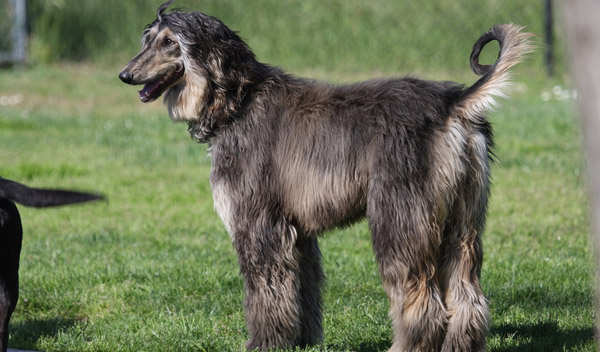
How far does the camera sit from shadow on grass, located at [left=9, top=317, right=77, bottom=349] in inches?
213

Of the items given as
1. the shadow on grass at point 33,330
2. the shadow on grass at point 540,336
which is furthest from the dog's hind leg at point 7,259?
the shadow on grass at point 540,336

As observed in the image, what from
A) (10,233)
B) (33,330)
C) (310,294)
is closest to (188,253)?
(33,330)

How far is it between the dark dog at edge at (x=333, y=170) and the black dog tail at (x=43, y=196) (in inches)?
34.4

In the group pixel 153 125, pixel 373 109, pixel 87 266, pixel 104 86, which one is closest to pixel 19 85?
pixel 104 86

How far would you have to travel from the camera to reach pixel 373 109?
4520mm

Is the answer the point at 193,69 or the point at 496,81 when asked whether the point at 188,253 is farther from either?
the point at 496,81

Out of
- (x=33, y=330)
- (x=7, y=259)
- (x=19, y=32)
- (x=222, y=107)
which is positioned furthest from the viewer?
(x=19, y=32)

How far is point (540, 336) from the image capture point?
516 centimetres

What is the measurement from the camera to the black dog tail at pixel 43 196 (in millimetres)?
4175

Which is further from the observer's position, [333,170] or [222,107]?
[222,107]

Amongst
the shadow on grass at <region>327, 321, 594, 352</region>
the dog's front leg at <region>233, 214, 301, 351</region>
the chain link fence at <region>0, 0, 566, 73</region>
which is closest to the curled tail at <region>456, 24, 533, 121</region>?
the dog's front leg at <region>233, 214, 301, 351</region>

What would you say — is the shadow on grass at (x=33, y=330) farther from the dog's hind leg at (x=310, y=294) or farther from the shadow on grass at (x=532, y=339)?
the shadow on grass at (x=532, y=339)

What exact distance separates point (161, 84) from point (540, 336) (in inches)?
111

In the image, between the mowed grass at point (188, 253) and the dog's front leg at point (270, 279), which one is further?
the mowed grass at point (188, 253)
